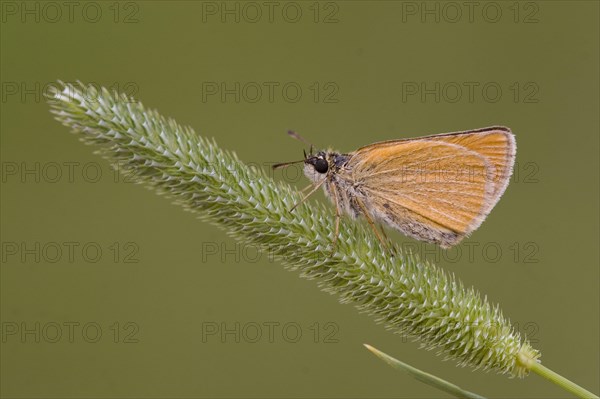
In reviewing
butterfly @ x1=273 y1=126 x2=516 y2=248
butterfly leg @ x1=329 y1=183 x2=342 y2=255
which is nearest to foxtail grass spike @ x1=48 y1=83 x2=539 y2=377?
butterfly leg @ x1=329 y1=183 x2=342 y2=255

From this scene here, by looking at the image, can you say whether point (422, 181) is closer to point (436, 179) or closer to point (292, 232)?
point (436, 179)

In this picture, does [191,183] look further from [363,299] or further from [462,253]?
[462,253]

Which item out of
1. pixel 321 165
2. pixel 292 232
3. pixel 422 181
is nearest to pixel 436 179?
pixel 422 181

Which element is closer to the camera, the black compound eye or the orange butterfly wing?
the orange butterfly wing

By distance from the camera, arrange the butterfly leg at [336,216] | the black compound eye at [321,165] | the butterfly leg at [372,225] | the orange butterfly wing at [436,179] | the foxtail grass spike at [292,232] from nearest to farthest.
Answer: the foxtail grass spike at [292,232] < the butterfly leg at [336,216] < the butterfly leg at [372,225] < the orange butterfly wing at [436,179] < the black compound eye at [321,165]

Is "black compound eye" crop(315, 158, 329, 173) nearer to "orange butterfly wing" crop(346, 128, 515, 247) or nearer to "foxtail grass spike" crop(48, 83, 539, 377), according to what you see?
"orange butterfly wing" crop(346, 128, 515, 247)

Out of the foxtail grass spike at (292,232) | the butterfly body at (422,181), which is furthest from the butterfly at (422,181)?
the foxtail grass spike at (292,232)

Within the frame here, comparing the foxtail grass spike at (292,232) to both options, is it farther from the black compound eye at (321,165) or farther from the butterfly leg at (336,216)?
the black compound eye at (321,165)

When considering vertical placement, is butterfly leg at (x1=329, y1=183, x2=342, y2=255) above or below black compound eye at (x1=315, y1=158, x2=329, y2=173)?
below

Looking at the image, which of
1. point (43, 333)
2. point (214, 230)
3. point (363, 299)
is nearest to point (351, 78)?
point (214, 230)
